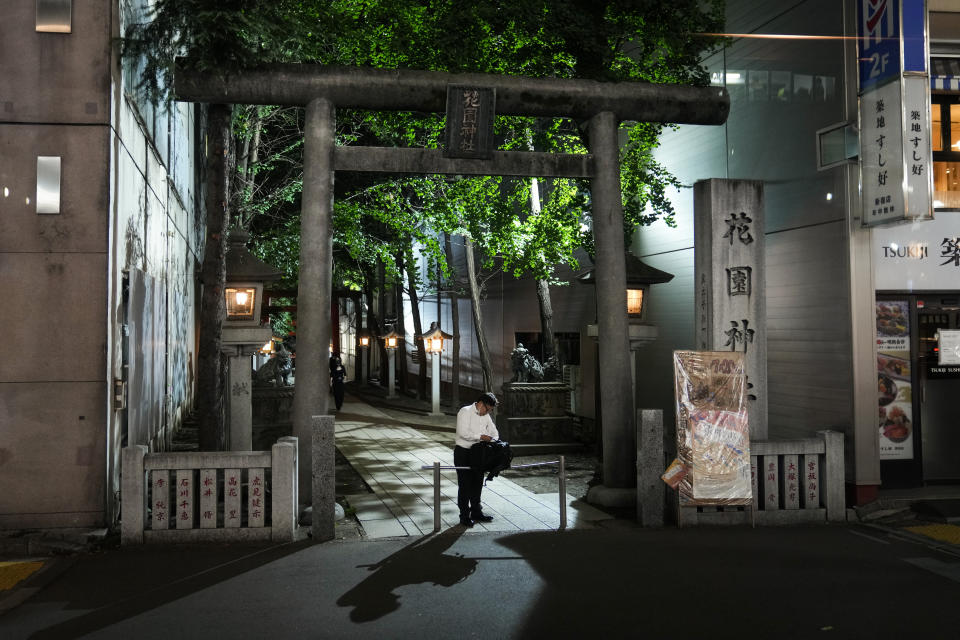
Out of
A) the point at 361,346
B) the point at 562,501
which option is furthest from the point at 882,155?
the point at 361,346

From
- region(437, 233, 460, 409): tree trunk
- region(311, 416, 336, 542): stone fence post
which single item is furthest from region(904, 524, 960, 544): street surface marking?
region(437, 233, 460, 409): tree trunk

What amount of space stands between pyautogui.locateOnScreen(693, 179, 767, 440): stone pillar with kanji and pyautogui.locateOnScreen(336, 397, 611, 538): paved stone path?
2.80m

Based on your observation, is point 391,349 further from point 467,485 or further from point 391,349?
point 467,485

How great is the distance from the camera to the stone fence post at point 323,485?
9242mm

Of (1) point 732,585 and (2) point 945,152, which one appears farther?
(2) point 945,152

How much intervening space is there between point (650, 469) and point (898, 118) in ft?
19.3

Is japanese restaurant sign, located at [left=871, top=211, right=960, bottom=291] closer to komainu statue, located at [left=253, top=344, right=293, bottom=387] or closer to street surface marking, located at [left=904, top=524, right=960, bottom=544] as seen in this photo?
street surface marking, located at [left=904, top=524, right=960, bottom=544]

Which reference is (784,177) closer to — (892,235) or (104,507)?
(892,235)

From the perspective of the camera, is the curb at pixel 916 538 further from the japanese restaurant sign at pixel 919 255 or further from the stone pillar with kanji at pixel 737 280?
the japanese restaurant sign at pixel 919 255

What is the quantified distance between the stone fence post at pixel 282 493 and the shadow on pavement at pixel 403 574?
1.39 metres

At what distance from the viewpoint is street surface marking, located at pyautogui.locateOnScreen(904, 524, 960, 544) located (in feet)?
30.9

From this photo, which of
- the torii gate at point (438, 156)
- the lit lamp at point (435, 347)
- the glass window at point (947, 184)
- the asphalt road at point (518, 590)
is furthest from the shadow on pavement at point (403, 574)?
the lit lamp at point (435, 347)

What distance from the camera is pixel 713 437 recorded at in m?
9.59

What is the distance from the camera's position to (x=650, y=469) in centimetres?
994
